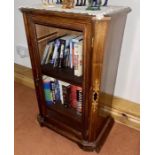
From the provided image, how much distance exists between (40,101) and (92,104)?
18.5 inches

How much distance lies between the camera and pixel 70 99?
1.38m

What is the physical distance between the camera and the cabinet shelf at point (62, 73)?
45.3 inches

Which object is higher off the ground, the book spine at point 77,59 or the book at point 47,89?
the book spine at point 77,59

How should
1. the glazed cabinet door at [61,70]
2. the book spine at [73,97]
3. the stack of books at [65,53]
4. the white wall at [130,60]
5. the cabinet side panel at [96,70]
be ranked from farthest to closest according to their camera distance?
1. the book spine at [73,97]
2. the white wall at [130,60]
3. the stack of books at [65,53]
4. the glazed cabinet door at [61,70]
5. the cabinet side panel at [96,70]

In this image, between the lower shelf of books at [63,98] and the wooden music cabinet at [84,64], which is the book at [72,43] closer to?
the wooden music cabinet at [84,64]

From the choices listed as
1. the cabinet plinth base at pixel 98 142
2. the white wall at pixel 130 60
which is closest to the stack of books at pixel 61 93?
the cabinet plinth base at pixel 98 142

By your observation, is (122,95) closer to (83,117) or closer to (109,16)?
(83,117)

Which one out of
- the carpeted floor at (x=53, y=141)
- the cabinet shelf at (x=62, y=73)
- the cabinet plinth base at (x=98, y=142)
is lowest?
the carpeted floor at (x=53, y=141)

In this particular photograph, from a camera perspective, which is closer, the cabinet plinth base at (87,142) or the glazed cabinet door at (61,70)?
the glazed cabinet door at (61,70)

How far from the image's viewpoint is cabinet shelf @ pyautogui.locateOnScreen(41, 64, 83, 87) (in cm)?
115

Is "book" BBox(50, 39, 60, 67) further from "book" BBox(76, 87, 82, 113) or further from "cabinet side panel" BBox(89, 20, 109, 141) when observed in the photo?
"cabinet side panel" BBox(89, 20, 109, 141)

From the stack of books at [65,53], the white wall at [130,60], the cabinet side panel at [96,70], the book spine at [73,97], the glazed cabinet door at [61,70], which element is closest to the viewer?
the cabinet side panel at [96,70]

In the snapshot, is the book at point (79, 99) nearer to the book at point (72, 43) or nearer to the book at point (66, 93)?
the book at point (66, 93)
